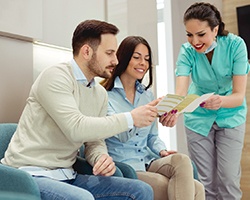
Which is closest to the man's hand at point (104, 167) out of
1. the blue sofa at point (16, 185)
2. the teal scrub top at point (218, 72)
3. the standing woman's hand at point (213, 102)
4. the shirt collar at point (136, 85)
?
the blue sofa at point (16, 185)

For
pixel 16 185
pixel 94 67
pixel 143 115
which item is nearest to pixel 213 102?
pixel 143 115

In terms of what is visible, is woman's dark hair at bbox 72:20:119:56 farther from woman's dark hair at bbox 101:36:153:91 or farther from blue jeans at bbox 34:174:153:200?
blue jeans at bbox 34:174:153:200

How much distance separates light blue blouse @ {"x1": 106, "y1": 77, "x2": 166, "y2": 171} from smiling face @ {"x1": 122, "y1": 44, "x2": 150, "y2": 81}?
0.07m

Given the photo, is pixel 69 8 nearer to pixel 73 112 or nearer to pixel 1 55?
pixel 1 55

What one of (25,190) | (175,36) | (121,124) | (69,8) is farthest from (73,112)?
(175,36)

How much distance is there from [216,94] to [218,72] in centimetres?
15

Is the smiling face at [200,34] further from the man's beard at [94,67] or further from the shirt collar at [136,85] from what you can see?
the man's beard at [94,67]

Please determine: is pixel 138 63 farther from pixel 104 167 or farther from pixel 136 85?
pixel 104 167

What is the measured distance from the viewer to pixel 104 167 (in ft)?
5.04

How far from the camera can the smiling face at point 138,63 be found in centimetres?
212

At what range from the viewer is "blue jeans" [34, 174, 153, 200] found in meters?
1.36

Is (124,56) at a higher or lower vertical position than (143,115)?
higher

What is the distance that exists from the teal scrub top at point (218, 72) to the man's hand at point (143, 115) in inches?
33.3

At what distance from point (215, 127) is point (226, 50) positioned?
0.50 m
